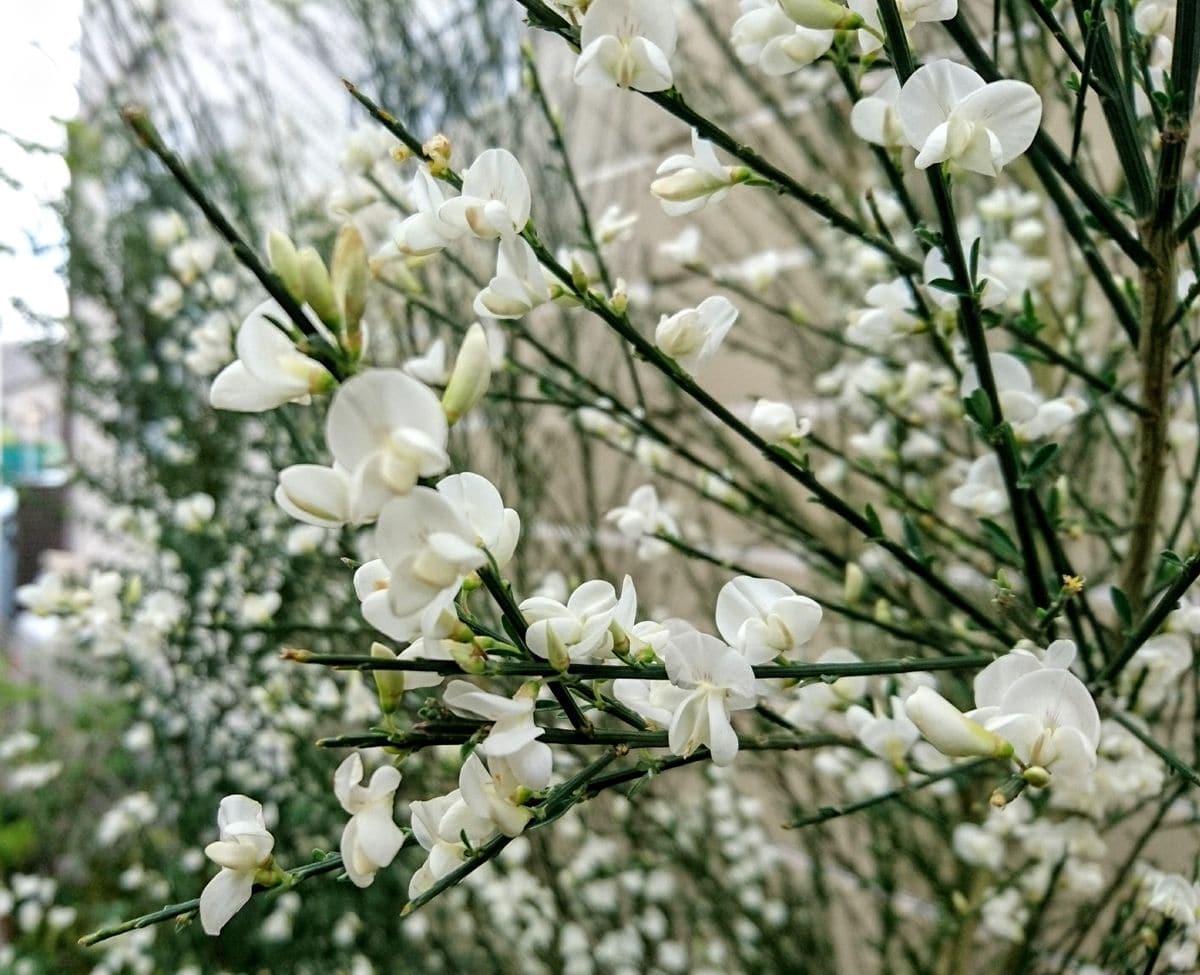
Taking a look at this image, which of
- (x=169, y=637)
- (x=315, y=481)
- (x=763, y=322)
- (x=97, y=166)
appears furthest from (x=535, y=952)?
(x=97, y=166)

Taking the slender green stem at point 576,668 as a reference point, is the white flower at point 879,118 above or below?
above

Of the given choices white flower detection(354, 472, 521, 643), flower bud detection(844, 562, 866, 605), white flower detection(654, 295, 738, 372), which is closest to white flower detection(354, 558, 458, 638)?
white flower detection(354, 472, 521, 643)

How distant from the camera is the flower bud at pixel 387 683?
213mm

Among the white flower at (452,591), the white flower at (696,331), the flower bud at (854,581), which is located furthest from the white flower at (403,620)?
the flower bud at (854,581)

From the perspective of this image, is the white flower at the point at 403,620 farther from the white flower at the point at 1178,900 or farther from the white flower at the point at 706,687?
the white flower at the point at 1178,900

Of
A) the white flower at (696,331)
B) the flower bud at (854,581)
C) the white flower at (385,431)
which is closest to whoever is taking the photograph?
the white flower at (385,431)

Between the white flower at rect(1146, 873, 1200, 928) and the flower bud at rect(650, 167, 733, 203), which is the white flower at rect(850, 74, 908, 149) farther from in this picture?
the white flower at rect(1146, 873, 1200, 928)

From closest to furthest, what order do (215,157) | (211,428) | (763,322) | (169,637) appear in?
1. (169,637)
2. (215,157)
3. (763,322)
4. (211,428)

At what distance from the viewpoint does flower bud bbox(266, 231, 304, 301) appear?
0.17 m

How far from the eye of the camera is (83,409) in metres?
1.44

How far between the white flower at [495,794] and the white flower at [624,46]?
6.4 inches

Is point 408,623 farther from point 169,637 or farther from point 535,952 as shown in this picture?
point 535,952

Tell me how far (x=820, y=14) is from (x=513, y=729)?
0.61ft

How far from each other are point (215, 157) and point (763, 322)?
593 millimetres
